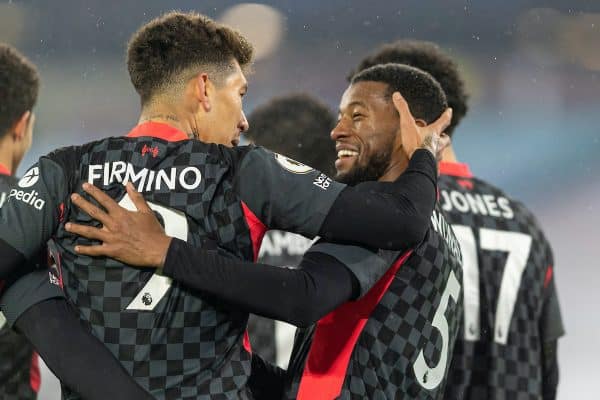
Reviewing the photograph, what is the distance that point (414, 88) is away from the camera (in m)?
2.44

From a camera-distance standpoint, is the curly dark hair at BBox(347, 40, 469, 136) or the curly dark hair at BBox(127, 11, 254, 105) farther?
the curly dark hair at BBox(347, 40, 469, 136)

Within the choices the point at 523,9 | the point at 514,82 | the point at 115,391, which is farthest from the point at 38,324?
the point at 523,9

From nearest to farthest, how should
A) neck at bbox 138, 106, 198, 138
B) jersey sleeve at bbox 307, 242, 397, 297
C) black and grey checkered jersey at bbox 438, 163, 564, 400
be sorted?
jersey sleeve at bbox 307, 242, 397, 297 < neck at bbox 138, 106, 198, 138 < black and grey checkered jersey at bbox 438, 163, 564, 400

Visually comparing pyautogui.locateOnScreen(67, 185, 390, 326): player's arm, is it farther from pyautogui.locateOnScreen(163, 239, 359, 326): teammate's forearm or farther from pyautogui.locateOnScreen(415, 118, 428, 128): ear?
pyautogui.locateOnScreen(415, 118, 428, 128): ear

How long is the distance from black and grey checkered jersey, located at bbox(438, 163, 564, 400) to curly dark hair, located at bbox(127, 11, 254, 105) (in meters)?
1.17

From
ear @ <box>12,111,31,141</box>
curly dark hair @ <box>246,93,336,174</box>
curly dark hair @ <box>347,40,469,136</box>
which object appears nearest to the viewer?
curly dark hair @ <box>347,40,469,136</box>

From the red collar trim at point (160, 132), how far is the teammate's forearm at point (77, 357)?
0.38m

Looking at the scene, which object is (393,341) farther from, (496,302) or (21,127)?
(21,127)

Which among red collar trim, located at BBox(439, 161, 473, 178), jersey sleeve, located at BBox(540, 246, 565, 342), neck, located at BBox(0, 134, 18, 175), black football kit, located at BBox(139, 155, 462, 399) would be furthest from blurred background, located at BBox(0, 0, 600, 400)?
black football kit, located at BBox(139, 155, 462, 399)

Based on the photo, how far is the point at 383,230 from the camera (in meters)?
1.77

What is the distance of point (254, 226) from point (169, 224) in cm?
17

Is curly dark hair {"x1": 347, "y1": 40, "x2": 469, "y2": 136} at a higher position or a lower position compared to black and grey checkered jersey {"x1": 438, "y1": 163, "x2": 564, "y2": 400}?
higher

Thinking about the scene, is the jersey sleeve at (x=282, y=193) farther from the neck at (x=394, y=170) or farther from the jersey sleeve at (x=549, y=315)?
the jersey sleeve at (x=549, y=315)

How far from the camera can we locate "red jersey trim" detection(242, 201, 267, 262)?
175 cm
